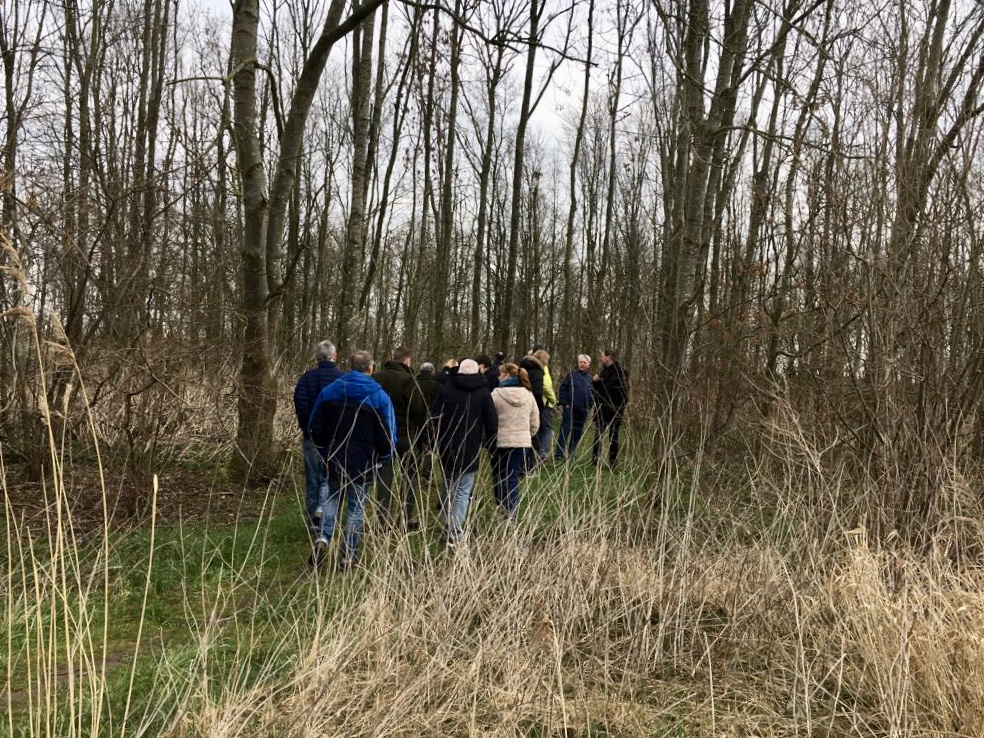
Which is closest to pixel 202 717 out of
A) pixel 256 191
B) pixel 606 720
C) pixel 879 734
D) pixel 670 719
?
pixel 606 720

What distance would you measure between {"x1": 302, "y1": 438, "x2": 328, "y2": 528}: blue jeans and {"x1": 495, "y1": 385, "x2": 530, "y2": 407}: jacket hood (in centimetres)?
191

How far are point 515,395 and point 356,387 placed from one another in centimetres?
196

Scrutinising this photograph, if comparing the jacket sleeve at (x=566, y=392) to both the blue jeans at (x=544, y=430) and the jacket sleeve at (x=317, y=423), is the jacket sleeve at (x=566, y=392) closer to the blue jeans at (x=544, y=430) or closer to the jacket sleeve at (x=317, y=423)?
the blue jeans at (x=544, y=430)

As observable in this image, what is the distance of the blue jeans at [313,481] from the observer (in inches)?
261

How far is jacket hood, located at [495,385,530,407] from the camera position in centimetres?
714

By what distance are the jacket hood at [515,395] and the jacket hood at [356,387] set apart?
69.7 inches

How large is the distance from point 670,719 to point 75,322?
19.8ft

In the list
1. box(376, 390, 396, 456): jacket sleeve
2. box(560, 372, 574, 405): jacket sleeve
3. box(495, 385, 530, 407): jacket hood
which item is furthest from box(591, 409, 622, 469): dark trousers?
box(376, 390, 396, 456): jacket sleeve

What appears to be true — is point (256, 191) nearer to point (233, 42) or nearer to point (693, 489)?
point (233, 42)

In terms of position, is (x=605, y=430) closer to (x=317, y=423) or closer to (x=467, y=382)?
(x=467, y=382)

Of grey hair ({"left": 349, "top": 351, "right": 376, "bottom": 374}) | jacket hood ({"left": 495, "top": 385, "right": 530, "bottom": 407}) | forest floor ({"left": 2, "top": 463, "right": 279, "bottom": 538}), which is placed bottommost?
forest floor ({"left": 2, "top": 463, "right": 279, "bottom": 538})

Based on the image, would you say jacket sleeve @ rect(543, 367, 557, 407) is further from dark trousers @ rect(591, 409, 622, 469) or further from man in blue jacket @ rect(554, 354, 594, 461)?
dark trousers @ rect(591, 409, 622, 469)

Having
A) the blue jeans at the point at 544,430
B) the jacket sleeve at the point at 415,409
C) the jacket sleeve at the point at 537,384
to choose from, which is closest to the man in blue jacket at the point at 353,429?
the jacket sleeve at the point at 415,409

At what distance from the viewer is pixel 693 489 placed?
4449 mm
